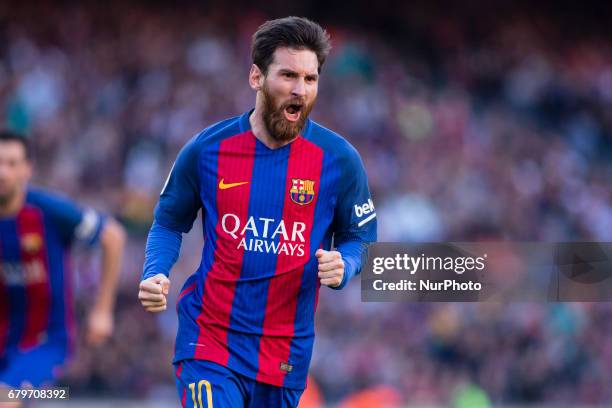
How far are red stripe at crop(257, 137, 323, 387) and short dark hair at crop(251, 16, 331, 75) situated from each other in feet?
1.63

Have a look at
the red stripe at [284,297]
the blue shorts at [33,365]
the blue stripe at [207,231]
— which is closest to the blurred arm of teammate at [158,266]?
the blue stripe at [207,231]

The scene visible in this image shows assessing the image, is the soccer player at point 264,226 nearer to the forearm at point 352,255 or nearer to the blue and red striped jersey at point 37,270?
the forearm at point 352,255

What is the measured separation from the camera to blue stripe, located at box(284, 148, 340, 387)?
479 centimetres

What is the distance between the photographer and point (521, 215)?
555 inches

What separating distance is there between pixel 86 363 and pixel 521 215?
5735mm

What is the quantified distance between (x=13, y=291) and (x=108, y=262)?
66 centimetres

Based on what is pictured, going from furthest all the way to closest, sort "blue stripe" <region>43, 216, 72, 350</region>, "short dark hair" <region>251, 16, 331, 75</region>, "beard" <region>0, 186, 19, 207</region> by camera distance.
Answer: "blue stripe" <region>43, 216, 72, 350</region>
"beard" <region>0, 186, 19, 207</region>
"short dark hair" <region>251, 16, 331, 75</region>

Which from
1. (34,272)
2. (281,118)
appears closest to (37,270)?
(34,272)

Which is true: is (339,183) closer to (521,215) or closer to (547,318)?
(547,318)

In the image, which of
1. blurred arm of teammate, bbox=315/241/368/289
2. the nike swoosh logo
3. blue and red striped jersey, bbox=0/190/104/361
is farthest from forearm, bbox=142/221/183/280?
blue and red striped jersey, bbox=0/190/104/361

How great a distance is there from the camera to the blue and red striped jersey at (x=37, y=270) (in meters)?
6.52

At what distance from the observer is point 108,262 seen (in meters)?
6.95

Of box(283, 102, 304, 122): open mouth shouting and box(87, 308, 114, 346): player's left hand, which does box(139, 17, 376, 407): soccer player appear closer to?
box(283, 102, 304, 122): open mouth shouting

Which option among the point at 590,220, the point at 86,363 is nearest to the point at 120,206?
the point at 86,363
